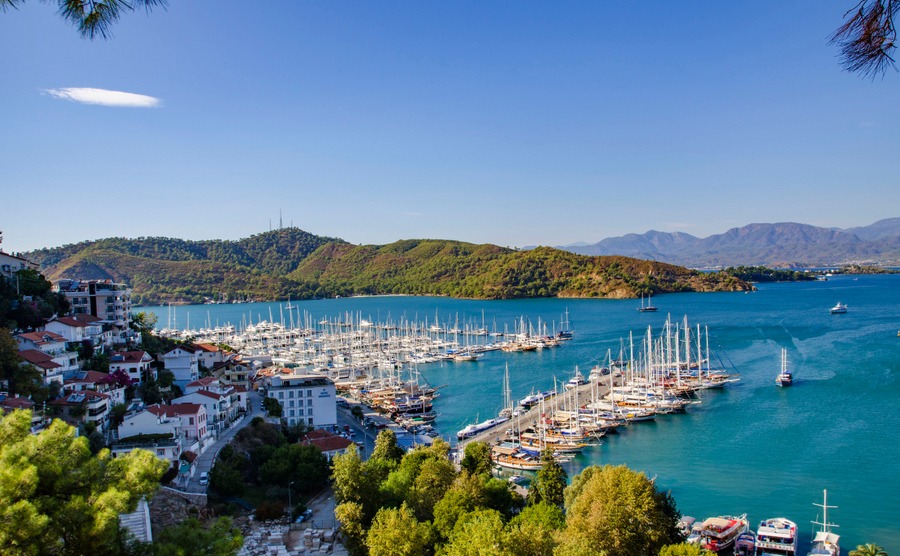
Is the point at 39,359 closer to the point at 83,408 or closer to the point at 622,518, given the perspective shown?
the point at 83,408

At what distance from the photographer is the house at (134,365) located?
19016mm

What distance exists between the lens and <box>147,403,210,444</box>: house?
1568 centimetres

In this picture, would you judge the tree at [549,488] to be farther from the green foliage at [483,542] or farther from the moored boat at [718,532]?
the green foliage at [483,542]

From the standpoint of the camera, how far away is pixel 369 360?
36.4 metres

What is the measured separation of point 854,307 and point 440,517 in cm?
6356

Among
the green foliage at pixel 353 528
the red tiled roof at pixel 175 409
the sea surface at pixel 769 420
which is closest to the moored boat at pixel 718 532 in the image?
the sea surface at pixel 769 420

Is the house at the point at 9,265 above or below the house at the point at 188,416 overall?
above

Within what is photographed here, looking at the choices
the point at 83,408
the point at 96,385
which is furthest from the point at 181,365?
the point at 83,408

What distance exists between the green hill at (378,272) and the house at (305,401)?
65062mm

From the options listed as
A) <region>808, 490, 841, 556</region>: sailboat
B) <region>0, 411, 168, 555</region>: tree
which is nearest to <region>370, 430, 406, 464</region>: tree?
<region>808, 490, 841, 556</region>: sailboat

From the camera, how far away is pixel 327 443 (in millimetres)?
17000

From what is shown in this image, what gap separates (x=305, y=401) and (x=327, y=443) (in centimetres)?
411

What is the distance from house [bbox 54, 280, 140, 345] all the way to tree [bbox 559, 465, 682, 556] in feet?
62.6

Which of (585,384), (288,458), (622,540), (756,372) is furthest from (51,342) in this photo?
(756,372)
